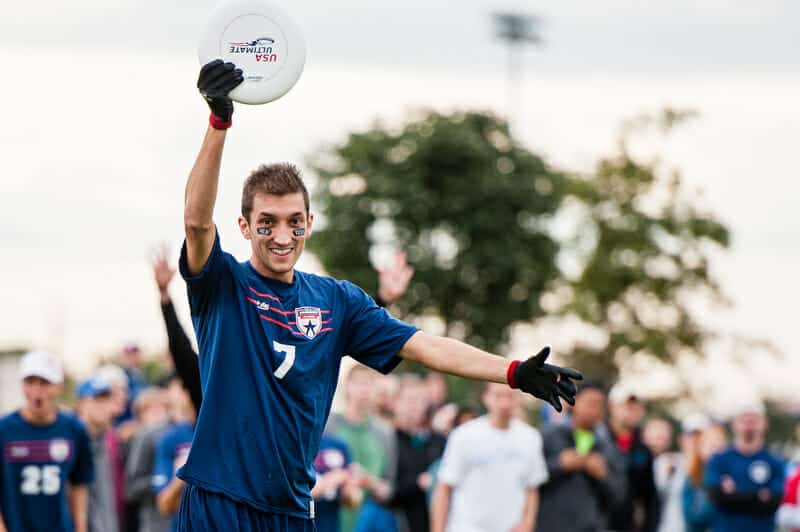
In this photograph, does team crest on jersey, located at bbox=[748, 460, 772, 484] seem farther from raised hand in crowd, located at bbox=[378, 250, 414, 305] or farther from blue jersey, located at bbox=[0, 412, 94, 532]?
blue jersey, located at bbox=[0, 412, 94, 532]

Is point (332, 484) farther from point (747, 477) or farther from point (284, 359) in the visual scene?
point (284, 359)

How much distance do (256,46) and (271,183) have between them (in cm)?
54

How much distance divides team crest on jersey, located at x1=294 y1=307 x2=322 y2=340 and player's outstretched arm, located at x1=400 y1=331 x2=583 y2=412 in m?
0.44

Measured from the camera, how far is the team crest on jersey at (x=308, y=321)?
239 inches

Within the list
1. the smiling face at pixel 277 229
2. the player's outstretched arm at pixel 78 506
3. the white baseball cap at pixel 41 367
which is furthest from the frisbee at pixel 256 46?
the player's outstretched arm at pixel 78 506

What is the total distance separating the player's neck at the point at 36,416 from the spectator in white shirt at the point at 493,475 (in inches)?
124

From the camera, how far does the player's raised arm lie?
18.3ft

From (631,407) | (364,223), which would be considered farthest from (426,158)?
(631,407)

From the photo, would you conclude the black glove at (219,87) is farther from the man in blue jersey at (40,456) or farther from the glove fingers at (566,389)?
the man in blue jersey at (40,456)

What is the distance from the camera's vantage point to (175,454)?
39.2ft

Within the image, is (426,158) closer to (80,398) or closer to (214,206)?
(80,398)

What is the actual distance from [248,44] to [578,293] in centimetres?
5721

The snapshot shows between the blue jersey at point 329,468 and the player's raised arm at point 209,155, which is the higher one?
the player's raised arm at point 209,155

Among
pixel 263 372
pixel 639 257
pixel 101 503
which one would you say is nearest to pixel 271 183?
pixel 263 372
